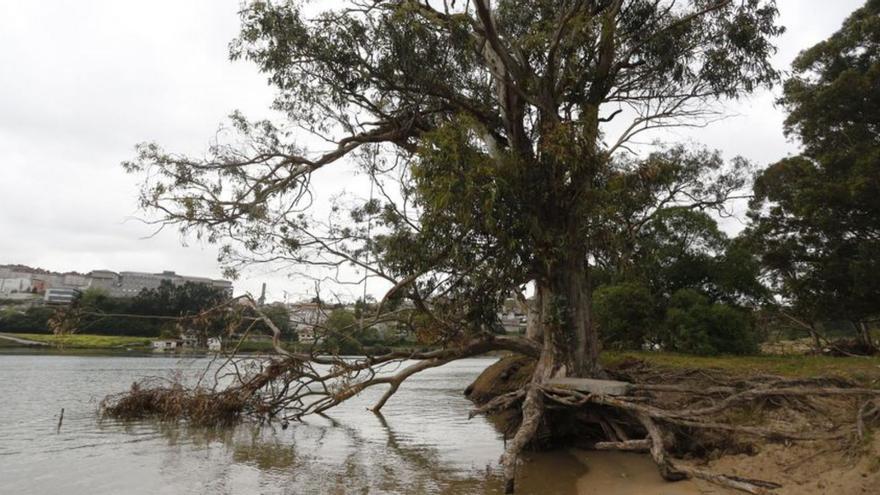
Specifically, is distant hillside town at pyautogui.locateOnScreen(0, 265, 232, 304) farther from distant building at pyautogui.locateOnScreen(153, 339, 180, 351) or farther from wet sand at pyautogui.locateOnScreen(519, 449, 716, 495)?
wet sand at pyautogui.locateOnScreen(519, 449, 716, 495)

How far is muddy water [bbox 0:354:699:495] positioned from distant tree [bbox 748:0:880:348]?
11.4m

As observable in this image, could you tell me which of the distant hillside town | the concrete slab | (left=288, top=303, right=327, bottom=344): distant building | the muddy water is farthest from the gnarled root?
the distant hillside town

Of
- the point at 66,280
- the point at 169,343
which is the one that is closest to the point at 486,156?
the point at 169,343

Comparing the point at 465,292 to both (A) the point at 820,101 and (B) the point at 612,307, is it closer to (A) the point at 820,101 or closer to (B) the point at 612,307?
(B) the point at 612,307

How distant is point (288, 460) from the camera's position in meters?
9.07

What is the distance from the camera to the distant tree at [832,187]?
51.8 feet

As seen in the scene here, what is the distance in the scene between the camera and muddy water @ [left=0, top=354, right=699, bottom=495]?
7.27 m

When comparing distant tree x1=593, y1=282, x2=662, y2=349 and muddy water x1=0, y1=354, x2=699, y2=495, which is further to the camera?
distant tree x1=593, y1=282, x2=662, y2=349

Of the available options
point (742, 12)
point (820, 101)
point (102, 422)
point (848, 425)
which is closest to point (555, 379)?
point (848, 425)

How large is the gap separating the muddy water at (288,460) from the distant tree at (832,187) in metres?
11.4

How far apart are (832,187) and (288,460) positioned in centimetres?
1545

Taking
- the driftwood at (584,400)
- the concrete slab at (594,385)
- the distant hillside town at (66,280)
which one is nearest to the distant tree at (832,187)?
the driftwood at (584,400)

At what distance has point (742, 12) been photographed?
11211mm

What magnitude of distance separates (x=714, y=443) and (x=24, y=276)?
156912 mm
